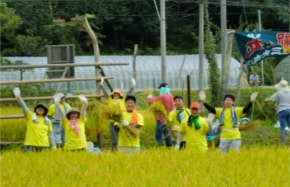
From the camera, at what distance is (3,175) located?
852cm

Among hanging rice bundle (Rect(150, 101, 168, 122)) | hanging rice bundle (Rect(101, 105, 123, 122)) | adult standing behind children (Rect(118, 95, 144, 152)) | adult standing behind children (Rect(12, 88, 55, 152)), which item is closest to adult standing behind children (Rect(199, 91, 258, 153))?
adult standing behind children (Rect(118, 95, 144, 152))

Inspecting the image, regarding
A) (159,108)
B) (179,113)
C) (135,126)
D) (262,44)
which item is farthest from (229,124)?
(262,44)

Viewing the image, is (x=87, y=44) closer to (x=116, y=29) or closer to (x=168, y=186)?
(x=116, y=29)

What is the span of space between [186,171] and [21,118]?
291 inches

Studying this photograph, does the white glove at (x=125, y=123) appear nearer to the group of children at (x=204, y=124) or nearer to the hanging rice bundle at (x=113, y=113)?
the hanging rice bundle at (x=113, y=113)

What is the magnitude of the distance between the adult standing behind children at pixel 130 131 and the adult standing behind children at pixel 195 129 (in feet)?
2.34

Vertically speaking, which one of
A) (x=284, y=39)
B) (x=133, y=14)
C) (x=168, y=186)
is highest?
(x=133, y=14)

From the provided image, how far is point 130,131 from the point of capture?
11320mm

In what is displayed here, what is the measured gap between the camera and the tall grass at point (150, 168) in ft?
26.0

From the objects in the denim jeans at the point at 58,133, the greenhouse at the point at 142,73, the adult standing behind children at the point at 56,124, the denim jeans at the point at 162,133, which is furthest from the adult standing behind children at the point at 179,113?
the greenhouse at the point at 142,73

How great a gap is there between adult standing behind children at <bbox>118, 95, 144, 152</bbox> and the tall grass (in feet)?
3.11

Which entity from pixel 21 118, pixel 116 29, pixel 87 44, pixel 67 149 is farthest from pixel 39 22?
pixel 67 149

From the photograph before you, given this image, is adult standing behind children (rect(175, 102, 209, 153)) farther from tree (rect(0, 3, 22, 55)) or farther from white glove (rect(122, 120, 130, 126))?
tree (rect(0, 3, 22, 55))

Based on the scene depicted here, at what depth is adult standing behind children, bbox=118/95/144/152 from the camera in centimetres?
1133
